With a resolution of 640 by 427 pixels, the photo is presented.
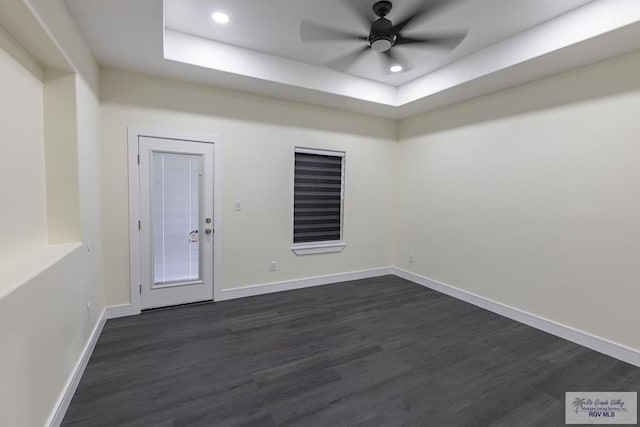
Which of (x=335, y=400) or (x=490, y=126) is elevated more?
(x=490, y=126)

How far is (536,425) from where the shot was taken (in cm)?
185

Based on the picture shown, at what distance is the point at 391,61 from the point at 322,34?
73 cm

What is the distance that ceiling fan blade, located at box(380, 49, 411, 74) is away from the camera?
248cm

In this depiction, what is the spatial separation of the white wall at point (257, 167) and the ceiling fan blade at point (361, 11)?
2074 mm

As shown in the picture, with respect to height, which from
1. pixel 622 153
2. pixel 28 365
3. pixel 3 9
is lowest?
pixel 28 365

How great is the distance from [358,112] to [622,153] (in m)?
3.10

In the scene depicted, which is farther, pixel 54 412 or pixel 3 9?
pixel 54 412

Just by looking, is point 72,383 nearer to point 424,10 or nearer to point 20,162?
point 20,162

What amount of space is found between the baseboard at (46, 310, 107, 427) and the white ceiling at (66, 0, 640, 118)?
8.54ft

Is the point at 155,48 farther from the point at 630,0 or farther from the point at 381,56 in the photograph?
the point at 630,0

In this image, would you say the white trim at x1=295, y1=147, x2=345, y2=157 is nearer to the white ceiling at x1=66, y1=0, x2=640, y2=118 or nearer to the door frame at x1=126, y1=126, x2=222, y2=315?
the white ceiling at x1=66, y1=0, x2=640, y2=118

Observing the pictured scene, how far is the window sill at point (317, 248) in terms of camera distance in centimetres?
432

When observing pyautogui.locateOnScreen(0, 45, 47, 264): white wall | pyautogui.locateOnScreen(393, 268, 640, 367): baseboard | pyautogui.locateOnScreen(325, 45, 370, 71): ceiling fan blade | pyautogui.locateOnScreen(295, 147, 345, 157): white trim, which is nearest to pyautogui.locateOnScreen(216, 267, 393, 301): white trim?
pyautogui.locateOnScreen(393, 268, 640, 367): baseboard

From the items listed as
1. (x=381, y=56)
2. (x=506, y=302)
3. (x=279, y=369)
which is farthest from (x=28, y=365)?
(x=506, y=302)
